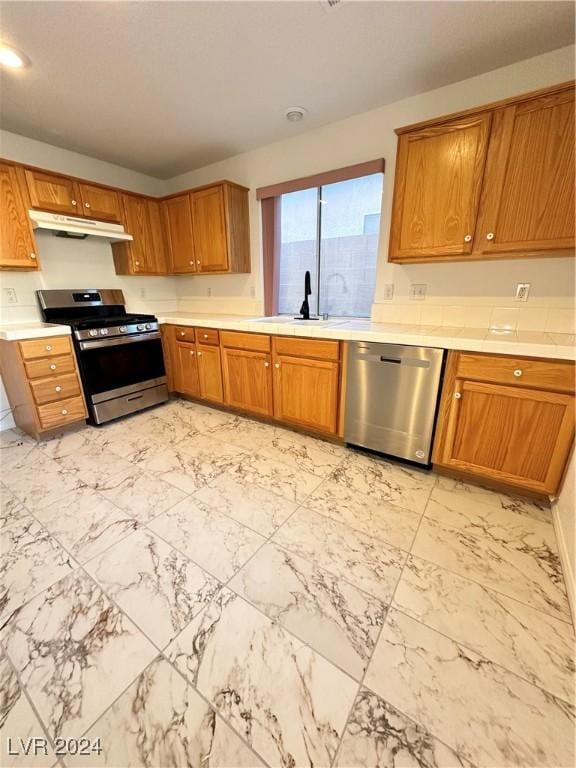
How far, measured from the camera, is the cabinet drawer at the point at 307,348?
2182 mm

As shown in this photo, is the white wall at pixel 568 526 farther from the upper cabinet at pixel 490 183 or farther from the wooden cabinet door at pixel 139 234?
the wooden cabinet door at pixel 139 234

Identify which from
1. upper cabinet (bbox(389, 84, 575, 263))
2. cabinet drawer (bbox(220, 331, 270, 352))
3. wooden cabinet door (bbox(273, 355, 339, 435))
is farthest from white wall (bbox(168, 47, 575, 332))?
cabinet drawer (bbox(220, 331, 270, 352))

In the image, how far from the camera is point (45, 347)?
238 centimetres

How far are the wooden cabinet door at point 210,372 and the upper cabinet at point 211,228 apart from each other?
0.83 m

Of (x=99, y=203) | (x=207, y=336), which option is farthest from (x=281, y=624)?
(x=99, y=203)

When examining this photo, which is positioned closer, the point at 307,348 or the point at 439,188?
the point at 439,188

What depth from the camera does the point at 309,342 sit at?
2.27 meters

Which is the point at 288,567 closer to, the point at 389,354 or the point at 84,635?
the point at 84,635

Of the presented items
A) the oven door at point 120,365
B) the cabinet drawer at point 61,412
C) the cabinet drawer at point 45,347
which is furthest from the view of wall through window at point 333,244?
the cabinet drawer at point 61,412

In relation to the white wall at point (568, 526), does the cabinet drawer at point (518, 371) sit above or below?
above

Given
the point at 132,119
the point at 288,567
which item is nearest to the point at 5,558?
the point at 288,567

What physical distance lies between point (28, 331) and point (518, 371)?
3188 millimetres

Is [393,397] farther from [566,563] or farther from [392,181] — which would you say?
[392,181]

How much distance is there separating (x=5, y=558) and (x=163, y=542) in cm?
71
